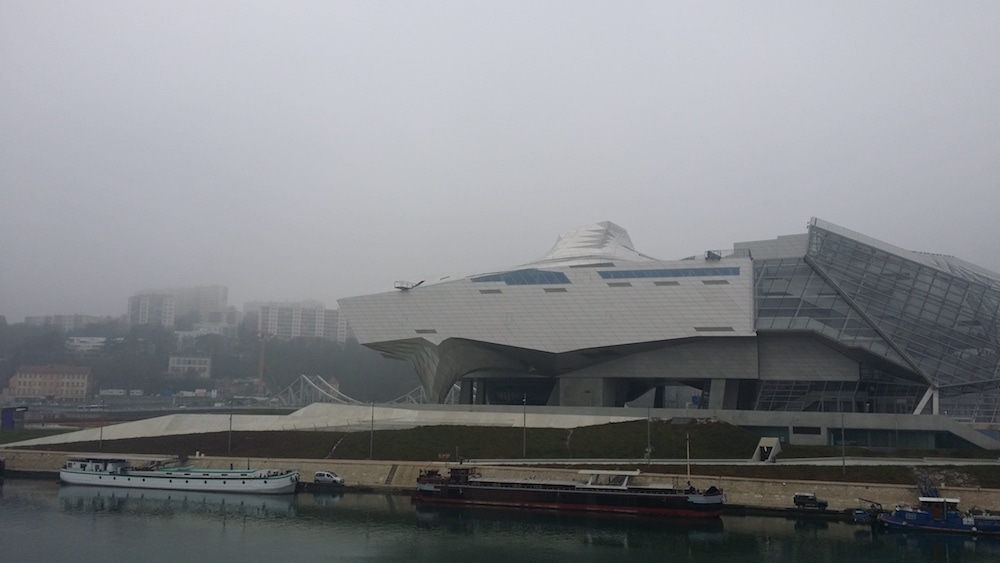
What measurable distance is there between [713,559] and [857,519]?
42.4 feet

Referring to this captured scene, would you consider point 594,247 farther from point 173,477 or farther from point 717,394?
point 173,477

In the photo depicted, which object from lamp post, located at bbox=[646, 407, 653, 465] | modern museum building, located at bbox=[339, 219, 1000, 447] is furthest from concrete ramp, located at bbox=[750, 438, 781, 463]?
modern museum building, located at bbox=[339, 219, 1000, 447]

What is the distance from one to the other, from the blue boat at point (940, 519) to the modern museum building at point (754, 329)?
17919 millimetres

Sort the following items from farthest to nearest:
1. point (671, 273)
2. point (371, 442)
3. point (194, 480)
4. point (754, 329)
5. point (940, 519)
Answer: point (671, 273), point (754, 329), point (371, 442), point (194, 480), point (940, 519)

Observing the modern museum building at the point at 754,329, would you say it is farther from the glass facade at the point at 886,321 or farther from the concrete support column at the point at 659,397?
the concrete support column at the point at 659,397

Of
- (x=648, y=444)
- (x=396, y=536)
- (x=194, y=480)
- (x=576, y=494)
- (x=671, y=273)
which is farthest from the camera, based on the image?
(x=671, y=273)

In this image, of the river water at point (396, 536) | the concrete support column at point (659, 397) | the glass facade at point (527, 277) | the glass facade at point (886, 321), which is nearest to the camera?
the river water at point (396, 536)

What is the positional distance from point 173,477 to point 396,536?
21.9 m

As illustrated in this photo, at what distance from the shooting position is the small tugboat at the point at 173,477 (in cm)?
5078

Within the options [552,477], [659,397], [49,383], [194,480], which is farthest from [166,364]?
[552,477]

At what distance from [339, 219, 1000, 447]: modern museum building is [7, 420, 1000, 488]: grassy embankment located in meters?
7.35

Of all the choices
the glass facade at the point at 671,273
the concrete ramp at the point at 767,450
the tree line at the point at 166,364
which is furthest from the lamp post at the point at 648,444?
the tree line at the point at 166,364

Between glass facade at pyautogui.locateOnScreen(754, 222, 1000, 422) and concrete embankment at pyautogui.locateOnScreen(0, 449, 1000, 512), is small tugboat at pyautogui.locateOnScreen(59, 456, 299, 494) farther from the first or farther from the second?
glass facade at pyautogui.locateOnScreen(754, 222, 1000, 422)

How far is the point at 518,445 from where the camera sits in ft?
185
